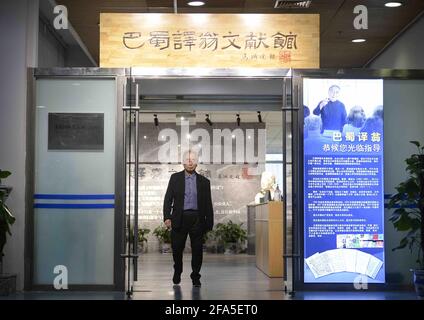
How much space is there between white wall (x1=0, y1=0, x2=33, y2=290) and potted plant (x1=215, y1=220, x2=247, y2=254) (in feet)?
Result: 26.7

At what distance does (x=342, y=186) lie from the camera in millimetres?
7637

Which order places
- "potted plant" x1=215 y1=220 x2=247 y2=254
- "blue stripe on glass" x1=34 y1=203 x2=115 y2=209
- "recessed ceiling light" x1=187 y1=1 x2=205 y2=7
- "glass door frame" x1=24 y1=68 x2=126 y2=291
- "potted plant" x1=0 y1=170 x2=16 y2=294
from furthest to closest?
"potted plant" x1=215 y1=220 x2=247 y2=254
"recessed ceiling light" x1=187 y1=1 x2=205 y2=7
"blue stripe on glass" x1=34 y1=203 x2=115 y2=209
"glass door frame" x1=24 y1=68 x2=126 y2=291
"potted plant" x1=0 y1=170 x2=16 y2=294

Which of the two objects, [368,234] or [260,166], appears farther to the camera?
[260,166]

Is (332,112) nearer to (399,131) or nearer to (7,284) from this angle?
(399,131)

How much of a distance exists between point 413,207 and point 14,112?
448cm

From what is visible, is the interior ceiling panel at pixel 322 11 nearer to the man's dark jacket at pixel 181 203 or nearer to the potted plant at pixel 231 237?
the man's dark jacket at pixel 181 203

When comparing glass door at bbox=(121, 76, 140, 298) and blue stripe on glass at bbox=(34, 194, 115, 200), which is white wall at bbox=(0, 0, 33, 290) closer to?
blue stripe on glass at bbox=(34, 194, 115, 200)

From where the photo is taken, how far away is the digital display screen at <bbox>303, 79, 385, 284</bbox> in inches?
299

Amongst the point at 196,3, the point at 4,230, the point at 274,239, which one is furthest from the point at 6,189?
the point at 274,239

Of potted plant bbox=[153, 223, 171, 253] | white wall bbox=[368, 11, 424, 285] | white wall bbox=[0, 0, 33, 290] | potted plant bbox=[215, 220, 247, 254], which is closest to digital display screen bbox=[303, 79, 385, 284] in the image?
white wall bbox=[368, 11, 424, 285]
